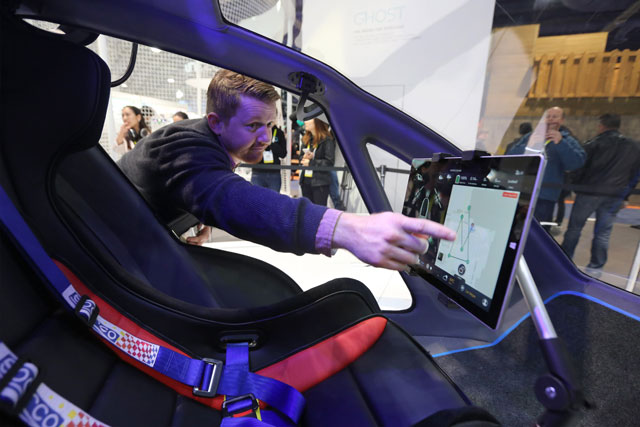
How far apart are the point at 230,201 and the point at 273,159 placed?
2.34 metres

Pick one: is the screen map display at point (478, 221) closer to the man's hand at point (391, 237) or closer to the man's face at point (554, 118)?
the man's hand at point (391, 237)

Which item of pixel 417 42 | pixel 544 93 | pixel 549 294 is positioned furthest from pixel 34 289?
pixel 544 93

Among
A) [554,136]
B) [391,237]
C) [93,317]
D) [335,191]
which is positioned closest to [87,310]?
[93,317]

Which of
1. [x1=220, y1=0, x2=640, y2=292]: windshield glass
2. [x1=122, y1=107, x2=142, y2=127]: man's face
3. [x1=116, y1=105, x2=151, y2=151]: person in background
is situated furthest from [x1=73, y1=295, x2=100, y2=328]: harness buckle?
[x1=122, y1=107, x2=142, y2=127]: man's face

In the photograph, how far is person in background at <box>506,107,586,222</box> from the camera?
1971 mm

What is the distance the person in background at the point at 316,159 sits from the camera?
287 centimetres

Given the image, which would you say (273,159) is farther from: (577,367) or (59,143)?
(577,367)

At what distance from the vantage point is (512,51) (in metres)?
3.29

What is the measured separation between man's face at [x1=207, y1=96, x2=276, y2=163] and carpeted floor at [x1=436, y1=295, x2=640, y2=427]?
90cm

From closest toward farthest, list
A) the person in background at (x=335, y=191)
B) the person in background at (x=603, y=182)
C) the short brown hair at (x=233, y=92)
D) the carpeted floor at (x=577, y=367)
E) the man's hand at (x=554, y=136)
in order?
the carpeted floor at (x=577, y=367) → the short brown hair at (x=233, y=92) → the man's hand at (x=554, y=136) → the person in background at (x=603, y=182) → the person in background at (x=335, y=191)

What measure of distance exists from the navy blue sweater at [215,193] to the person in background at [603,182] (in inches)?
89.0

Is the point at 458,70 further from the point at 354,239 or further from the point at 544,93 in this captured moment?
the point at 354,239

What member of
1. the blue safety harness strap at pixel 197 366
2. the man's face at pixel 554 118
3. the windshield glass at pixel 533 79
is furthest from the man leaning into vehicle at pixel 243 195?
the man's face at pixel 554 118

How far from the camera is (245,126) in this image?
3.15 ft
